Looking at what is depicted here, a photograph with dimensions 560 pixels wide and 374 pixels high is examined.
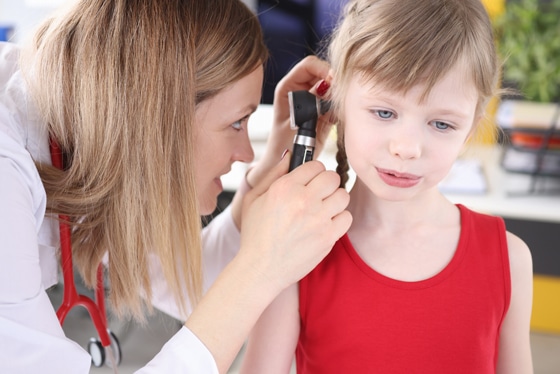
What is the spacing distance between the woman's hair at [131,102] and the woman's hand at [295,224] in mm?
161

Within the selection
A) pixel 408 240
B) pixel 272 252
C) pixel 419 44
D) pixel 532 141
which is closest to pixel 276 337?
pixel 272 252

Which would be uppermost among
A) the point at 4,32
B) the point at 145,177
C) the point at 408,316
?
the point at 145,177

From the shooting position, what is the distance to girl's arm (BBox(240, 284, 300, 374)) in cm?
100

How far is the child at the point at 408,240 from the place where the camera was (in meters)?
0.90

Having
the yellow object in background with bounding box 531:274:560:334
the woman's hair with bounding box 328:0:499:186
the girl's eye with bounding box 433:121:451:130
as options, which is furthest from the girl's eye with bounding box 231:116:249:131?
the yellow object in background with bounding box 531:274:560:334

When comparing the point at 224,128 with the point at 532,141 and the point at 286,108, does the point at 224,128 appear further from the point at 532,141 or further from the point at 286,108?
the point at 532,141

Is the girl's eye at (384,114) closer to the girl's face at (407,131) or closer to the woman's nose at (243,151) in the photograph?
the girl's face at (407,131)

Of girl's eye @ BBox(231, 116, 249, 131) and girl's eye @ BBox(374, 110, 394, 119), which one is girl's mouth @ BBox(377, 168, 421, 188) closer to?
girl's eye @ BBox(374, 110, 394, 119)

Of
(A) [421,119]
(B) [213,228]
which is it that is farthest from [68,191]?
(A) [421,119]

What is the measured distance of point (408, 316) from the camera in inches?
39.9

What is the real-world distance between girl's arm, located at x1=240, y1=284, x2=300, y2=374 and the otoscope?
20 centimetres

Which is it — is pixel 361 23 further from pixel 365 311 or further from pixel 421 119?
pixel 365 311

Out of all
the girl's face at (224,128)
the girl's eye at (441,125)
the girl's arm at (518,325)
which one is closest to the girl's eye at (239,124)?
the girl's face at (224,128)

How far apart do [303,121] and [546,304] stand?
1.73m
